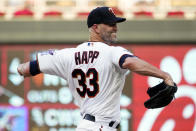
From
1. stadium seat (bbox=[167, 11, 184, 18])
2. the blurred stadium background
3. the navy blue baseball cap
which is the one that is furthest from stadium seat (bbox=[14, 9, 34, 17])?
the navy blue baseball cap

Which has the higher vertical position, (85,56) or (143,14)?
(85,56)

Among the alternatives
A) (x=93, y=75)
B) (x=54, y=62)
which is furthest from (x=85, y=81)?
(x=54, y=62)

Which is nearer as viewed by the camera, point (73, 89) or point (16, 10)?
point (73, 89)

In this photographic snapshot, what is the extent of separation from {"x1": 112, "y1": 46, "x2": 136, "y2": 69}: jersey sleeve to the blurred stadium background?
8.95 meters

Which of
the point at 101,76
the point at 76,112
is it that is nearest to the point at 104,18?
the point at 101,76

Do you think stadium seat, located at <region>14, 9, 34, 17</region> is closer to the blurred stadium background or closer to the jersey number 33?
the blurred stadium background

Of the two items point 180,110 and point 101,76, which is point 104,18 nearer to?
point 101,76

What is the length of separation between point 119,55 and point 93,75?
1.33 feet

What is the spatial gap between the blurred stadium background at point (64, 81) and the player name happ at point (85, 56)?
28.6 ft

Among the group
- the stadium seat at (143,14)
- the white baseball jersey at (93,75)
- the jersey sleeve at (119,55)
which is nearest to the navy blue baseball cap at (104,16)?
the white baseball jersey at (93,75)

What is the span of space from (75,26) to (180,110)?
9.80ft

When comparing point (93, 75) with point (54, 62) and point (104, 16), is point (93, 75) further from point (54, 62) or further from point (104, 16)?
point (104, 16)

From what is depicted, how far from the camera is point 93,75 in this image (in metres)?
5.64

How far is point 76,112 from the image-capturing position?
47.1 ft
